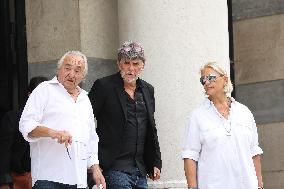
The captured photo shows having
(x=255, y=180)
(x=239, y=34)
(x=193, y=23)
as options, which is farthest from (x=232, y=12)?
(x=255, y=180)

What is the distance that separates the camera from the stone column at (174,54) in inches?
390

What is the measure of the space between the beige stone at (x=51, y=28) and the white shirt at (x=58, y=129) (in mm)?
2608

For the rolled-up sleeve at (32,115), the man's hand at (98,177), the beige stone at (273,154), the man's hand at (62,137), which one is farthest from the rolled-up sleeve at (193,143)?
the beige stone at (273,154)

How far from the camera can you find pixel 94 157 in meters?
7.80

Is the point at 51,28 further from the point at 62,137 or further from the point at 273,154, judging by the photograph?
the point at 273,154

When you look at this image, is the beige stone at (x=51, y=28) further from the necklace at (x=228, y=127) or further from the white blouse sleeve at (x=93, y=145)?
the necklace at (x=228, y=127)

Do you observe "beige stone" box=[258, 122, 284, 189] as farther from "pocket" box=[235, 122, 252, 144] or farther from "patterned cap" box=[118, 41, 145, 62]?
"patterned cap" box=[118, 41, 145, 62]

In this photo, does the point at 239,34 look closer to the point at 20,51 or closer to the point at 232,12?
the point at 232,12

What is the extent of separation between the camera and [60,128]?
7.41 m

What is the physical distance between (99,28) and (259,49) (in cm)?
439

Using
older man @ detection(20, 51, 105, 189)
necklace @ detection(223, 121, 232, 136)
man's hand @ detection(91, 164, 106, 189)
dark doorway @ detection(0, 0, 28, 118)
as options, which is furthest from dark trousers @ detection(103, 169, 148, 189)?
dark doorway @ detection(0, 0, 28, 118)

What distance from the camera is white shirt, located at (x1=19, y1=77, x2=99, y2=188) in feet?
24.2

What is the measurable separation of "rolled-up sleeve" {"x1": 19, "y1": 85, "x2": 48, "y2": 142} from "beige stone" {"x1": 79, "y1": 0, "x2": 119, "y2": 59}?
267 centimetres

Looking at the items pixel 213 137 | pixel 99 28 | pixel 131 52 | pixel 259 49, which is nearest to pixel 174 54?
pixel 99 28
